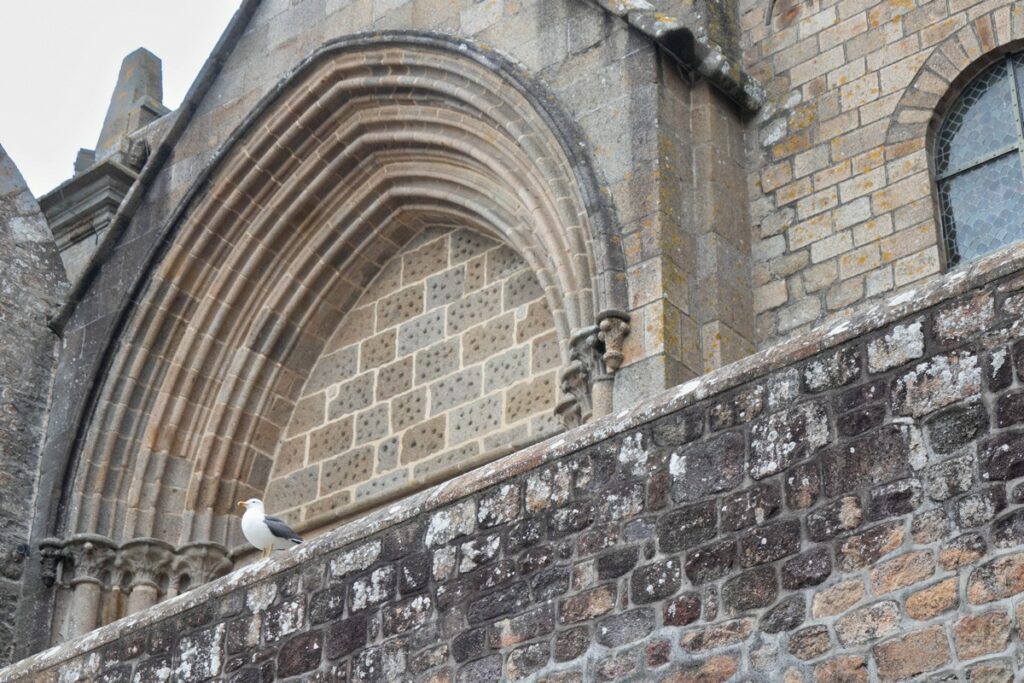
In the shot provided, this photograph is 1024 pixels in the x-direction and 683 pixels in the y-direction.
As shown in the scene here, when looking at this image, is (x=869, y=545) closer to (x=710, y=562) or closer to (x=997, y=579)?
(x=997, y=579)

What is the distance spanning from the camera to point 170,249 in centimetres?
1236

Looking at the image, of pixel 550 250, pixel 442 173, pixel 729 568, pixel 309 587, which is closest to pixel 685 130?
pixel 550 250

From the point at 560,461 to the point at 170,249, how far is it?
6516 mm

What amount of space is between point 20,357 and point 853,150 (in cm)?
560

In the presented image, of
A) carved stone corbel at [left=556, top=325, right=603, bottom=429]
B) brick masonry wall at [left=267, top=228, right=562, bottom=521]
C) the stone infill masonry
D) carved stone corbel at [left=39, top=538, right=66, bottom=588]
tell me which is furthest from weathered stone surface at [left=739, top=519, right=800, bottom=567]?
carved stone corbel at [left=39, top=538, right=66, bottom=588]

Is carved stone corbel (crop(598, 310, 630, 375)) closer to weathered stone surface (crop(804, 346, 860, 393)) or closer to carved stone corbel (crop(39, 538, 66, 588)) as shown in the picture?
weathered stone surface (crop(804, 346, 860, 393))

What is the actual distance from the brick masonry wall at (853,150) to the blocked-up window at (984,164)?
141mm

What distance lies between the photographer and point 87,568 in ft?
38.5

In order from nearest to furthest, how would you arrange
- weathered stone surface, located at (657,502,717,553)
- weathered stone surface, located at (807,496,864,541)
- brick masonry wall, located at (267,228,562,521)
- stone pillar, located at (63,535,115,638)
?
weathered stone surface, located at (807,496,864,541), weathered stone surface, located at (657,502,717,553), brick masonry wall, located at (267,228,562,521), stone pillar, located at (63,535,115,638)

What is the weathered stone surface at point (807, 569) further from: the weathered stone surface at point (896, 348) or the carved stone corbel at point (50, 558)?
the carved stone corbel at point (50, 558)

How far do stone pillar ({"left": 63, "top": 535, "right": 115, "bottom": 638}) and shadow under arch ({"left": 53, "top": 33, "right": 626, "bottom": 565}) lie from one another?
5.2 inches

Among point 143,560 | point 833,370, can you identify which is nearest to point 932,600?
point 833,370

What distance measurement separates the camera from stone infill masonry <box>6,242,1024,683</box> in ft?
17.0

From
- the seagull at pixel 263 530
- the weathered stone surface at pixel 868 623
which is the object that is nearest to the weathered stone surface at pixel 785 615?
the weathered stone surface at pixel 868 623
